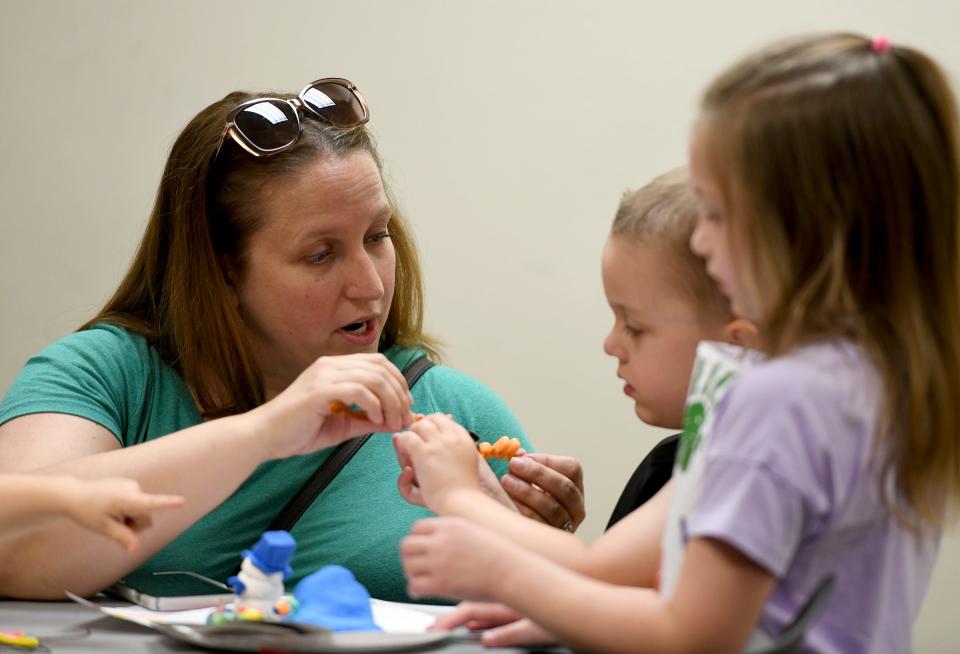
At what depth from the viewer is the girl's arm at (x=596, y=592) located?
74 centimetres

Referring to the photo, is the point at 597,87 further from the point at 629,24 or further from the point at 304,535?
the point at 304,535

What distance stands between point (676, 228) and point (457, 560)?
19.3 inches

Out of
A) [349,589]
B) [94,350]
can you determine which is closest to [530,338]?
[94,350]

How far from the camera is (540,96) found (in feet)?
8.10

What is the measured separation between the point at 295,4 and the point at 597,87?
72cm

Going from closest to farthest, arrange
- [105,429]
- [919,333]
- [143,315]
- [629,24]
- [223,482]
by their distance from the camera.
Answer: [919,333]
[223,482]
[105,429]
[143,315]
[629,24]

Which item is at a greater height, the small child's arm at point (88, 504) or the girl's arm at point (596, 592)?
the small child's arm at point (88, 504)

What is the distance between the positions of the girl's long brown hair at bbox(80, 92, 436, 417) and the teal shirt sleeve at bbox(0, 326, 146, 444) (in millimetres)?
64

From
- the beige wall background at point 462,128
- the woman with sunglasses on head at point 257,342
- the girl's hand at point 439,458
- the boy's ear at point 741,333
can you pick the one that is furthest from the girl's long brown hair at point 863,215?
the beige wall background at point 462,128

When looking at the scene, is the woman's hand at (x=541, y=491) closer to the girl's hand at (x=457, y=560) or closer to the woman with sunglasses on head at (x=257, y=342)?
the woman with sunglasses on head at (x=257, y=342)

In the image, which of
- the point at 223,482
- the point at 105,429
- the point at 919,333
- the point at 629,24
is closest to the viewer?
the point at 919,333

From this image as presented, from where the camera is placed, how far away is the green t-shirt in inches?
57.6

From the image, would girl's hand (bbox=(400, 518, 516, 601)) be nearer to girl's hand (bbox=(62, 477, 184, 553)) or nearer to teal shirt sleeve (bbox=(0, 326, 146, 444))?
girl's hand (bbox=(62, 477, 184, 553))

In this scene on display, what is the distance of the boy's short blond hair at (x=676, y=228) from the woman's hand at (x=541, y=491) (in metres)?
0.37
